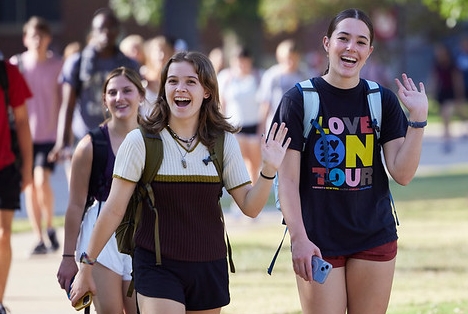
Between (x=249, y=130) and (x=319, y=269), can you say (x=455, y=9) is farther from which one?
(x=319, y=269)

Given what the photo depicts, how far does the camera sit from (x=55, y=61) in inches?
505

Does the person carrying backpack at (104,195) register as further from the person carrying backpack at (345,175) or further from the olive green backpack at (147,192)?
the person carrying backpack at (345,175)

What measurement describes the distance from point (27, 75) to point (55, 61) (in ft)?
1.11

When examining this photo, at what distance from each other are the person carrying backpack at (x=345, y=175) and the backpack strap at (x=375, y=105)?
0.6 inches

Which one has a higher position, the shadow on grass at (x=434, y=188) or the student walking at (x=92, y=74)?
the student walking at (x=92, y=74)

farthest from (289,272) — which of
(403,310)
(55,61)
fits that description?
(55,61)

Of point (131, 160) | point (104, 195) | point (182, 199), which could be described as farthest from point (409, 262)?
point (131, 160)

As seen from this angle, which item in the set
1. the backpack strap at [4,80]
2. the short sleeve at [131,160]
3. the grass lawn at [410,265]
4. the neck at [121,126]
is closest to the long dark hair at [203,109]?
the short sleeve at [131,160]

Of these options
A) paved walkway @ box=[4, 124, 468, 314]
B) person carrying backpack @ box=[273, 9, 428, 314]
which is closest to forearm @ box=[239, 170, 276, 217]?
person carrying backpack @ box=[273, 9, 428, 314]

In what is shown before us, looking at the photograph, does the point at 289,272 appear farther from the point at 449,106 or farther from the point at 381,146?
the point at 449,106

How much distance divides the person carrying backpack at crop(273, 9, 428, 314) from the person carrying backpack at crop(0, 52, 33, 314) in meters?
3.12

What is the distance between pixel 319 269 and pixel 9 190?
11.5ft

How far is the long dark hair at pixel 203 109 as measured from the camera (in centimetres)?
559

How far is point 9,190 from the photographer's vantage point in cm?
826
